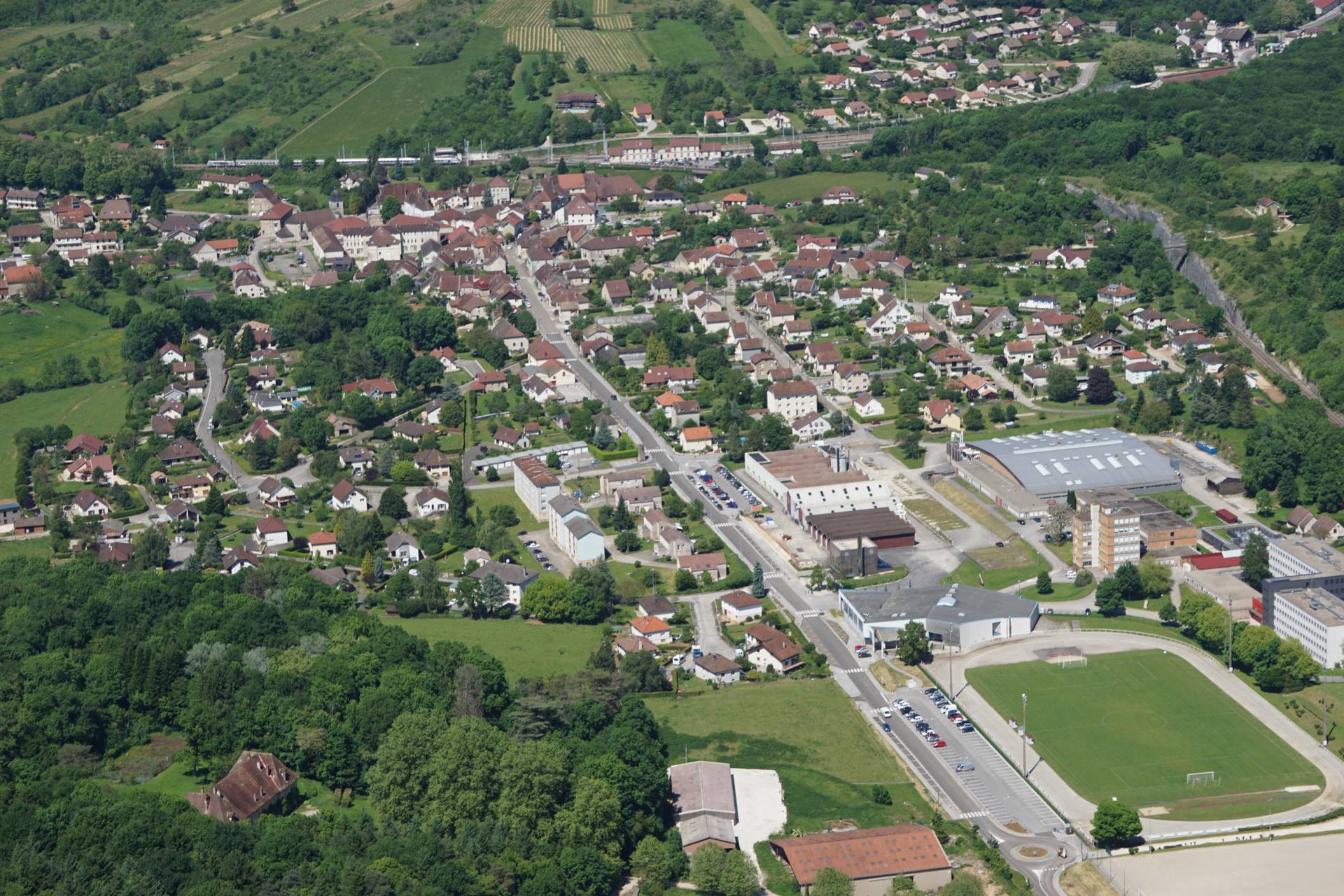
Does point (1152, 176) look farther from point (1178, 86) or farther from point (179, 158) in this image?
point (179, 158)

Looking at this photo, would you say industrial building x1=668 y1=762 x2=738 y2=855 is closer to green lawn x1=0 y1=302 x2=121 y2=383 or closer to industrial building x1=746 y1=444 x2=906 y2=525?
industrial building x1=746 y1=444 x2=906 y2=525

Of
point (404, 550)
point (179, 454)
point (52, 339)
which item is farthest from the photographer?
point (52, 339)

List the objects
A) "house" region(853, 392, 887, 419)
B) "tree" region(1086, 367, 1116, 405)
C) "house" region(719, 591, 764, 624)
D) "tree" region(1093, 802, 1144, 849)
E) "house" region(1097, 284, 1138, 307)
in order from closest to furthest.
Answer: "tree" region(1093, 802, 1144, 849) → "house" region(719, 591, 764, 624) → "tree" region(1086, 367, 1116, 405) → "house" region(853, 392, 887, 419) → "house" region(1097, 284, 1138, 307)

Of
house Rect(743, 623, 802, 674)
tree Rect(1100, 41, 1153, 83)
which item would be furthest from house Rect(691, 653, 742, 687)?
tree Rect(1100, 41, 1153, 83)

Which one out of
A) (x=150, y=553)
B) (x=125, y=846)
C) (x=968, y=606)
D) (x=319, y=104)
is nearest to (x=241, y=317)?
(x=150, y=553)

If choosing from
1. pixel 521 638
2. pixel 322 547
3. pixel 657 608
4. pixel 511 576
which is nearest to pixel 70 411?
pixel 322 547

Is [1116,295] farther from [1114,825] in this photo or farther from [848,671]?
[1114,825]
